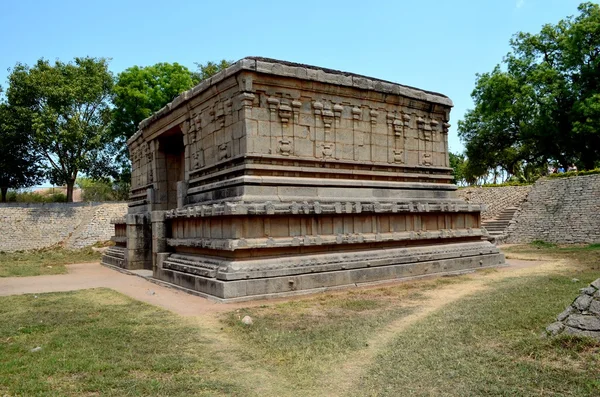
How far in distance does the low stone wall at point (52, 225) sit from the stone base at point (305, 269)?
2092cm

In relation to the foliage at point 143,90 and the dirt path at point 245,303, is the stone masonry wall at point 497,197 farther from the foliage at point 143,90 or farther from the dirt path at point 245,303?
the foliage at point 143,90

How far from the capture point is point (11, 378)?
4941 millimetres

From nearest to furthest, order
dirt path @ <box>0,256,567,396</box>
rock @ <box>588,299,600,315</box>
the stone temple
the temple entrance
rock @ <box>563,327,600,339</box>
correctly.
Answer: dirt path @ <box>0,256,567,396</box>
rock @ <box>563,327,600,339</box>
rock @ <box>588,299,600,315</box>
the stone temple
the temple entrance

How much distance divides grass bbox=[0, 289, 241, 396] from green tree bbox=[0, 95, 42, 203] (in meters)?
28.5

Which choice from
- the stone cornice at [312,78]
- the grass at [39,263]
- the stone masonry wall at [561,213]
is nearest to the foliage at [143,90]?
the grass at [39,263]

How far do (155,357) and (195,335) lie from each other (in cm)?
113

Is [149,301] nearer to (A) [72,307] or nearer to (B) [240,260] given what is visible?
(A) [72,307]

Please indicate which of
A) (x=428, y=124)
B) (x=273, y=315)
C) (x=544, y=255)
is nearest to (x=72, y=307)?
(x=273, y=315)

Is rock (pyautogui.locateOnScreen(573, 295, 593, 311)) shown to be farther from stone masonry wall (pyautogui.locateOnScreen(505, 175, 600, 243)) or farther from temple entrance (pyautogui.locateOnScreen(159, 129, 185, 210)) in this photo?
stone masonry wall (pyautogui.locateOnScreen(505, 175, 600, 243))

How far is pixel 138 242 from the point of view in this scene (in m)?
16.1

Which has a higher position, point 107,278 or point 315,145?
point 315,145

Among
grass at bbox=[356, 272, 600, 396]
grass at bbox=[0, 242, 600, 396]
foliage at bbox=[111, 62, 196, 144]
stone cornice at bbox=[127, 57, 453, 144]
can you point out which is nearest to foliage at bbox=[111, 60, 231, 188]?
foliage at bbox=[111, 62, 196, 144]

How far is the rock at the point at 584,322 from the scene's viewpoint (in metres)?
5.38

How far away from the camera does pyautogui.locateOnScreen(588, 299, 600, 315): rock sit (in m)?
5.46
